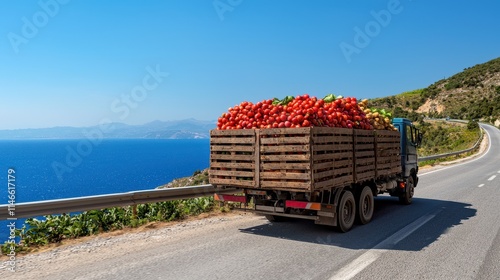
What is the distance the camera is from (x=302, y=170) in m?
6.78

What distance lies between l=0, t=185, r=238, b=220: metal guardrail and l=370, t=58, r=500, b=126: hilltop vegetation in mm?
77866

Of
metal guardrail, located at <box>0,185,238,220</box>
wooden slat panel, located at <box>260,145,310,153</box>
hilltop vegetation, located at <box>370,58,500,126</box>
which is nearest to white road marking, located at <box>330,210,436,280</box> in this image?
wooden slat panel, located at <box>260,145,310,153</box>

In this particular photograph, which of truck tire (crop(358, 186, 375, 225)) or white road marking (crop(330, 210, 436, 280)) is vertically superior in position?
truck tire (crop(358, 186, 375, 225))

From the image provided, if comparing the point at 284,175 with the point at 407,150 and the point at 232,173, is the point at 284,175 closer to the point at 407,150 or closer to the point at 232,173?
the point at 232,173

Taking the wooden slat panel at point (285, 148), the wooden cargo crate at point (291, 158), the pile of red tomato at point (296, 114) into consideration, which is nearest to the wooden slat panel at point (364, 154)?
the wooden cargo crate at point (291, 158)

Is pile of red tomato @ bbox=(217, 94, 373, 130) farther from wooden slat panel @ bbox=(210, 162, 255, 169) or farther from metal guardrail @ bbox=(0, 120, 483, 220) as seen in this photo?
metal guardrail @ bbox=(0, 120, 483, 220)

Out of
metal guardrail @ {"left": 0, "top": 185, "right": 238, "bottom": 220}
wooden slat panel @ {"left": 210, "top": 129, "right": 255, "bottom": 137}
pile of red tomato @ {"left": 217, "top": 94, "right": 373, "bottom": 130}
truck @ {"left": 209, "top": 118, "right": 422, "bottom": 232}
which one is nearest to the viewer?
metal guardrail @ {"left": 0, "top": 185, "right": 238, "bottom": 220}

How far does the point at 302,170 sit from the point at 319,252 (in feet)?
4.53

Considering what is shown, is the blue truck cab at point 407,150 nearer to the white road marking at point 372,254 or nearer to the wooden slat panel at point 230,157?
the white road marking at point 372,254

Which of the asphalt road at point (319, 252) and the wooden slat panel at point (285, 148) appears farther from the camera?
the wooden slat panel at point (285, 148)

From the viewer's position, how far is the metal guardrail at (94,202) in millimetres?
6418

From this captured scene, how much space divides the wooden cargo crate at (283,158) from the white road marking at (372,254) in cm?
130

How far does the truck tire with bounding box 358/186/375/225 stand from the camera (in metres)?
8.32

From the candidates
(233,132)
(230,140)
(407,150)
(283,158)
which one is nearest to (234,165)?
(230,140)
